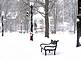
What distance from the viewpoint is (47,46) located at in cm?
1321

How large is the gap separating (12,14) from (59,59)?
4867 cm

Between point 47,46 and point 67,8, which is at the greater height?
point 67,8

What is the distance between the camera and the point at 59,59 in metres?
10.9

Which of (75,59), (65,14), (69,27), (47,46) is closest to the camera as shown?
(75,59)

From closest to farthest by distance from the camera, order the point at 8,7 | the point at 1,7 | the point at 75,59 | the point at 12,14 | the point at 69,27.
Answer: the point at 75,59, the point at 1,7, the point at 8,7, the point at 12,14, the point at 69,27

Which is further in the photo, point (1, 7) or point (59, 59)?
point (1, 7)

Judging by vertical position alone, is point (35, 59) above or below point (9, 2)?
below

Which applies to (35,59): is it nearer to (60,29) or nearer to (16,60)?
(16,60)

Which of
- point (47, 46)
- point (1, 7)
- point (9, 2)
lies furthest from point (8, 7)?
point (47, 46)

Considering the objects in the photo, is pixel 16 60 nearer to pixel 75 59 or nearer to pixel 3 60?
pixel 3 60

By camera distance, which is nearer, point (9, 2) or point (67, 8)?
point (9, 2)

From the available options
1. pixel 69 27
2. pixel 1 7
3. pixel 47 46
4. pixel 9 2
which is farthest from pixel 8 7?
pixel 47 46

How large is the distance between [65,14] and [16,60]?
52.8 m

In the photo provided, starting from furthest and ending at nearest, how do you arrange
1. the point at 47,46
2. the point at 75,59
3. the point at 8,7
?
the point at 8,7 → the point at 47,46 → the point at 75,59
